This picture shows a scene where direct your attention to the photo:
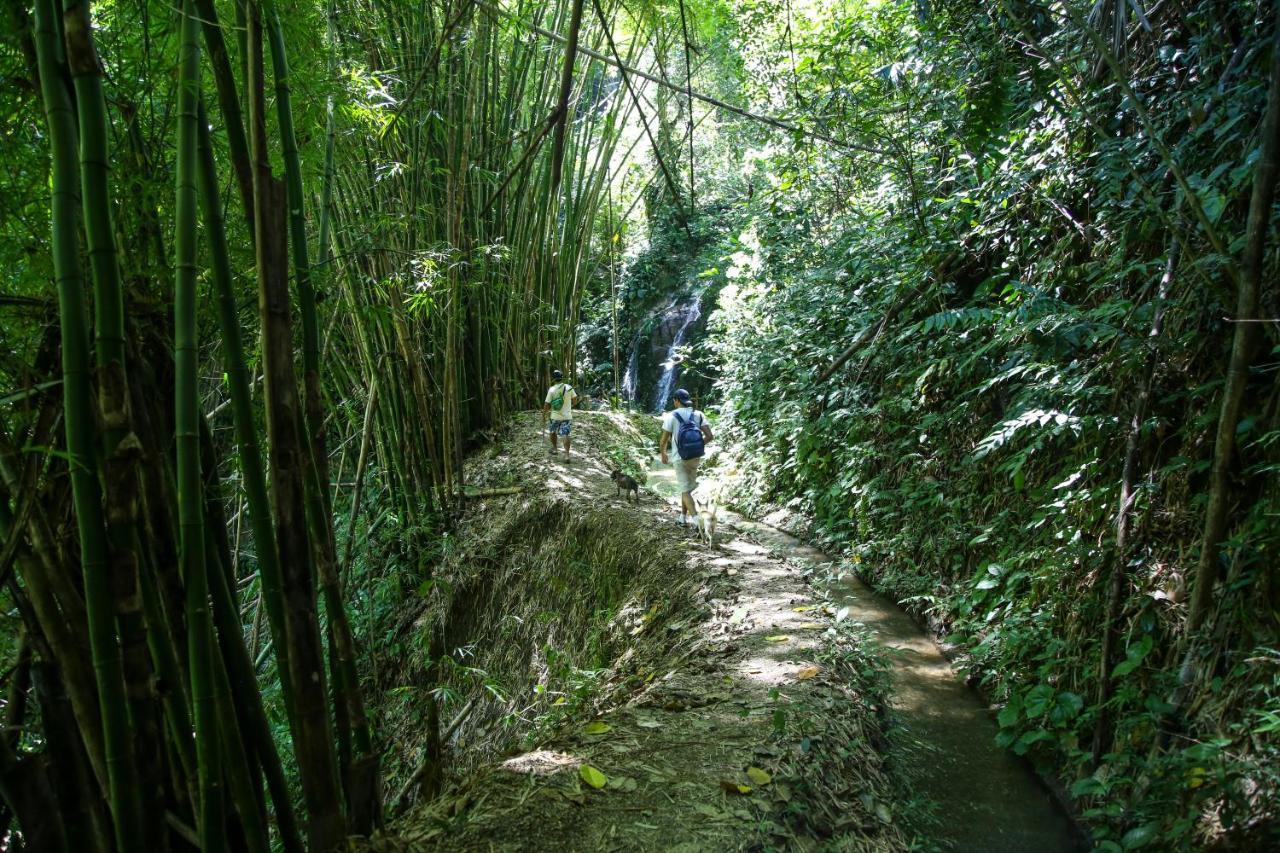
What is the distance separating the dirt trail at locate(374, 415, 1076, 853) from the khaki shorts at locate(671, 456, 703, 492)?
2.60 ft

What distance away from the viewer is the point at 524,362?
763 cm

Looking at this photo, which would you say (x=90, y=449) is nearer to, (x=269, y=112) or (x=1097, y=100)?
(x=269, y=112)

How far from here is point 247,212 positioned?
162 cm

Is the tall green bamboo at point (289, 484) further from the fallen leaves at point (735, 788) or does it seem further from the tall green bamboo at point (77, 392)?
the fallen leaves at point (735, 788)

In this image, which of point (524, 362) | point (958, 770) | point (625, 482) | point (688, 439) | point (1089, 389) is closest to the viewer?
point (958, 770)

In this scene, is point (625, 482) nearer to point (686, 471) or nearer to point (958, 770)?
point (686, 471)

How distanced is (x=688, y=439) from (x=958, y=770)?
2.53 metres

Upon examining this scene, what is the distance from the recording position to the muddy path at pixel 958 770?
2781 mm

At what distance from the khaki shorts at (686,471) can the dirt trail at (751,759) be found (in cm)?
79

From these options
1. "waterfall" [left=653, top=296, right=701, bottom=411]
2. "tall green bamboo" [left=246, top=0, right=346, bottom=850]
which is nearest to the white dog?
"tall green bamboo" [left=246, top=0, right=346, bottom=850]

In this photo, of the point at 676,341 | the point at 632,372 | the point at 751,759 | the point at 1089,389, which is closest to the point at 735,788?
the point at 751,759

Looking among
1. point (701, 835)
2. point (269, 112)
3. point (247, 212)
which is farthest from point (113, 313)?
point (701, 835)

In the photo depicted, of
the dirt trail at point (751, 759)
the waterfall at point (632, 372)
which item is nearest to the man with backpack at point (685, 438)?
the dirt trail at point (751, 759)

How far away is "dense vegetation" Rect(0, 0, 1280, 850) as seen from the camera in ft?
4.20
